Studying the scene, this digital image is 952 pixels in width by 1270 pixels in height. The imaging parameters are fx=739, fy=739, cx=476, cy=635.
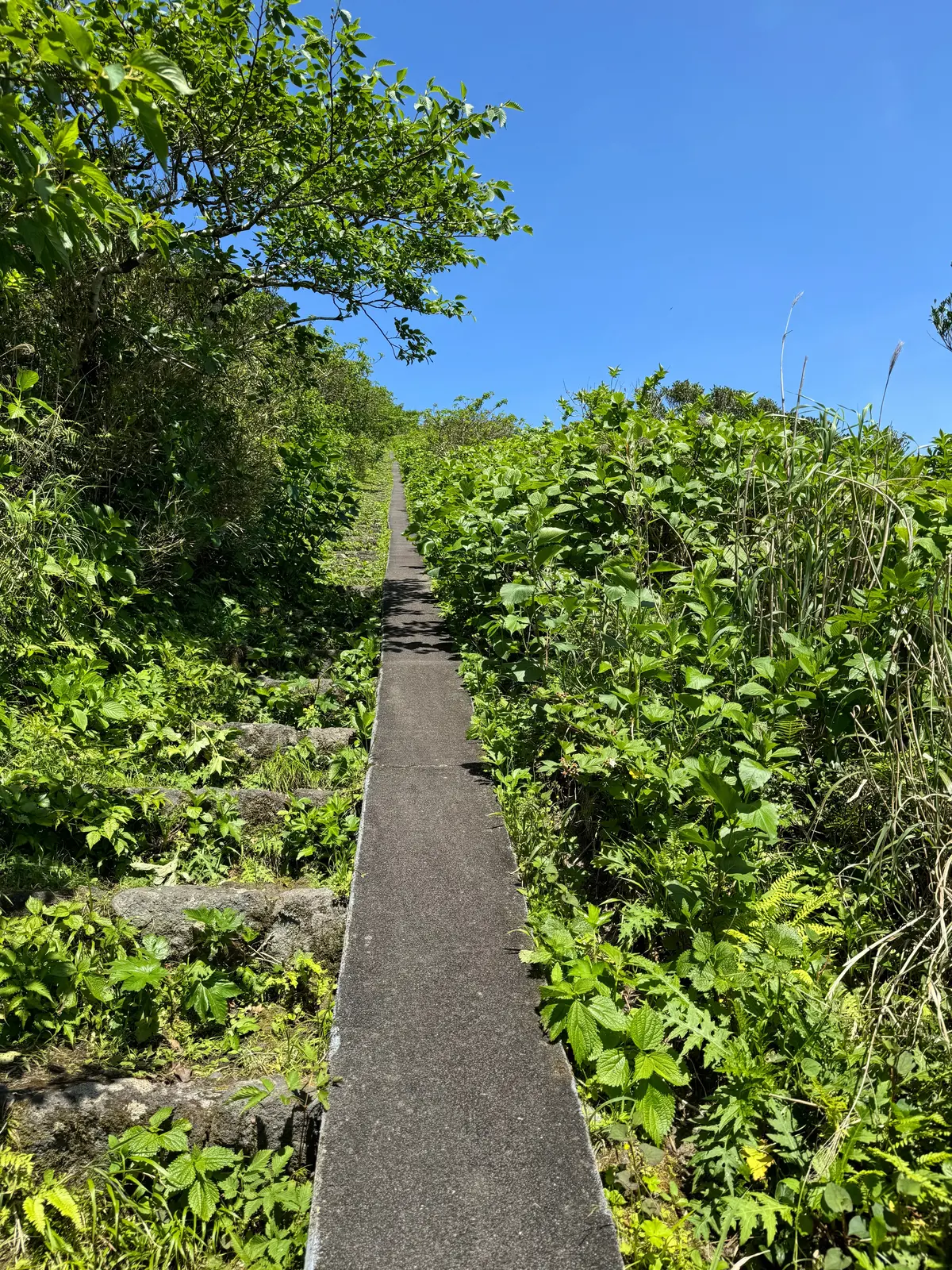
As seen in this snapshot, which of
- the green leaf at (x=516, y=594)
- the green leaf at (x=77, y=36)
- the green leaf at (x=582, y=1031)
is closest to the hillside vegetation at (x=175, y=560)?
the green leaf at (x=77, y=36)

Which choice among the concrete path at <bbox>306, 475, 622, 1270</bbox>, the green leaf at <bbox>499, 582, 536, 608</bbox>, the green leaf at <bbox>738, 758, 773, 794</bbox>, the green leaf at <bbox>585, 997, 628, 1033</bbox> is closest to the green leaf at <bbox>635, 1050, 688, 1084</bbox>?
the green leaf at <bbox>585, 997, 628, 1033</bbox>

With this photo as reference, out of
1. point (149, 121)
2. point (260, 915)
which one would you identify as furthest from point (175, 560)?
point (149, 121)

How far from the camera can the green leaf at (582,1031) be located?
230 centimetres

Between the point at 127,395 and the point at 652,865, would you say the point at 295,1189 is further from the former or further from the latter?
the point at 127,395

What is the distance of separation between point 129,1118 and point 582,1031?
55.1 inches

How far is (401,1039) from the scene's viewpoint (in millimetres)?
2445

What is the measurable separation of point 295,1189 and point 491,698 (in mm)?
3493

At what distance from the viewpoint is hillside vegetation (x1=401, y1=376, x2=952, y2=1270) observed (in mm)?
1977

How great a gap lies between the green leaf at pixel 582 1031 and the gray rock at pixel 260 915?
1051 mm

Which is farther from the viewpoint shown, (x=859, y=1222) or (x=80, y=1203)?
(x=80, y=1203)

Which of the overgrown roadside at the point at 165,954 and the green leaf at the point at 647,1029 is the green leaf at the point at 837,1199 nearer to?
the green leaf at the point at 647,1029

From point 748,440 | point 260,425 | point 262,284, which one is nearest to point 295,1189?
point 748,440

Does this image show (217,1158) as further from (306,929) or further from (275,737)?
(275,737)

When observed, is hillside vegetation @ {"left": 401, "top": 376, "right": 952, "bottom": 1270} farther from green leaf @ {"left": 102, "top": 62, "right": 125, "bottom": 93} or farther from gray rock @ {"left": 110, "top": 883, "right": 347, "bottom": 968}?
green leaf @ {"left": 102, "top": 62, "right": 125, "bottom": 93}
